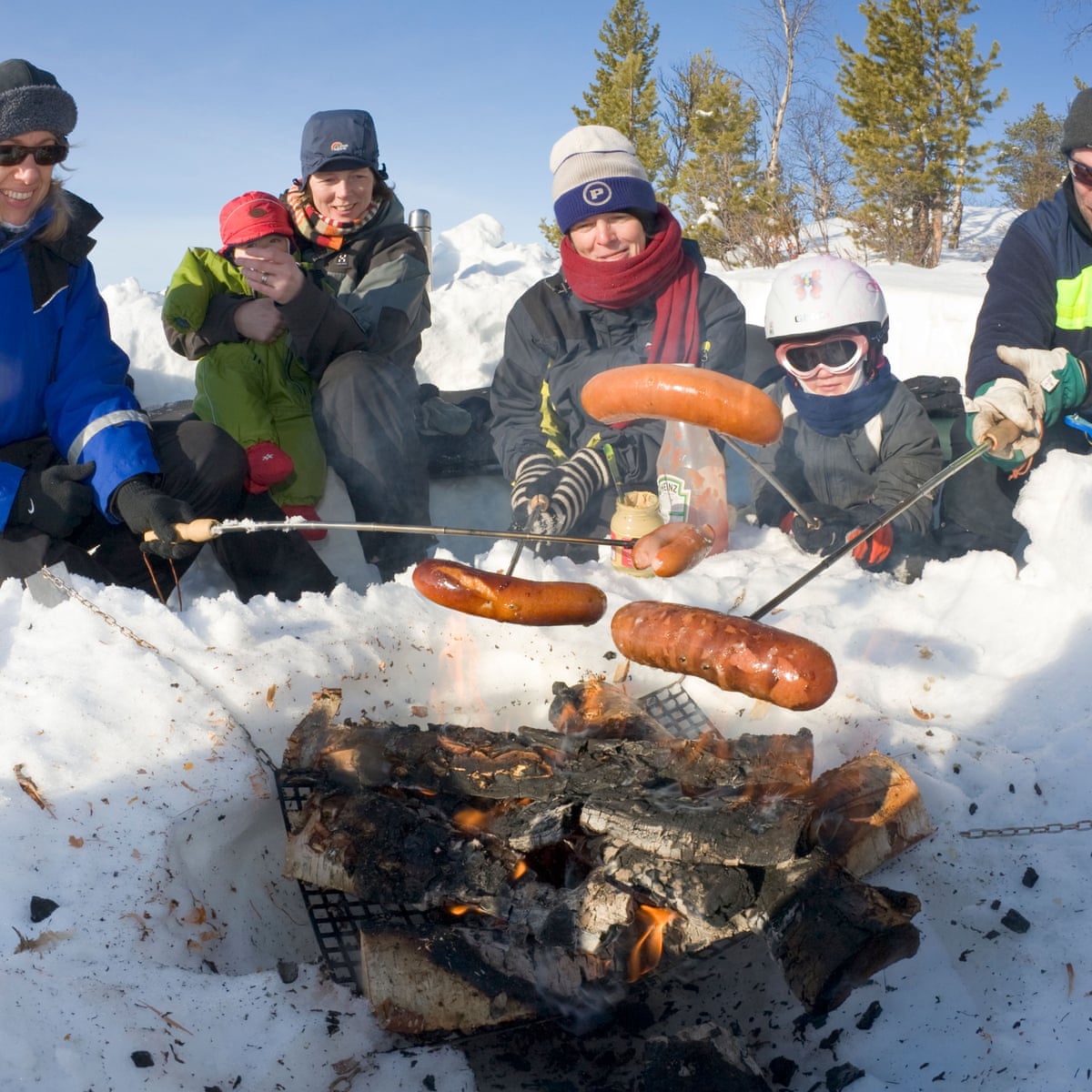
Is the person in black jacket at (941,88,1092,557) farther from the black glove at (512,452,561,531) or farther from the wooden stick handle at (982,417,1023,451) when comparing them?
the black glove at (512,452,561,531)

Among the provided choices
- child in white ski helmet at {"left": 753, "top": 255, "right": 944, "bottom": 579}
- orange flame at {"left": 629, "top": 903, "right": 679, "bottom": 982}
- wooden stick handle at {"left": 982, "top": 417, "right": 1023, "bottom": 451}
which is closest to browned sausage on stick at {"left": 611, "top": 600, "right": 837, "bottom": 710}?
orange flame at {"left": 629, "top": 903, "right": 679, "bottom": 982}

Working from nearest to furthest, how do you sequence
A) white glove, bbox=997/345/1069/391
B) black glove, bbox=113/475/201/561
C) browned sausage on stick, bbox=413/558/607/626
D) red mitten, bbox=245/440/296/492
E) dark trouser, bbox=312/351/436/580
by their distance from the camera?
browned sausage on stick, bbox=413/558/607/626
black glove, bbox=113/475/201/561
white glove, bbox=997/345/1069/391
red mitten, bbox=245/440/296/492
dark trouser, bbox=312/351/436/580

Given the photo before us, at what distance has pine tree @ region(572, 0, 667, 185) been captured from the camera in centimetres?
2662

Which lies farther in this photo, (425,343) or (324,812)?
(425,343)

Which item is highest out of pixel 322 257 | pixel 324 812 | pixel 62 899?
pixel 322 257

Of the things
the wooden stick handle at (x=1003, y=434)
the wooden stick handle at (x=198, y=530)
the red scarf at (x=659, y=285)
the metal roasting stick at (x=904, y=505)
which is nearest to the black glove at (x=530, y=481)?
the red scarf at (x=659, y=285)

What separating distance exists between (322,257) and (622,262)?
163 cm

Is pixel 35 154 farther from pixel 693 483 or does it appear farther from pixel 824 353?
pixel 824 353

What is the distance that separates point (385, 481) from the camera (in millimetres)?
4684

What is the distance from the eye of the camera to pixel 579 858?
7.48 feet

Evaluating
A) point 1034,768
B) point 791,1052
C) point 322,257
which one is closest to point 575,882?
point 791,1052

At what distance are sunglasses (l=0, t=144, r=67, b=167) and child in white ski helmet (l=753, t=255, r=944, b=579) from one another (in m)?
3.24

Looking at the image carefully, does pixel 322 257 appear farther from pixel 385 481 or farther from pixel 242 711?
pixel 242 711

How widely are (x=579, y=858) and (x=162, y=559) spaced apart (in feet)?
8.73
